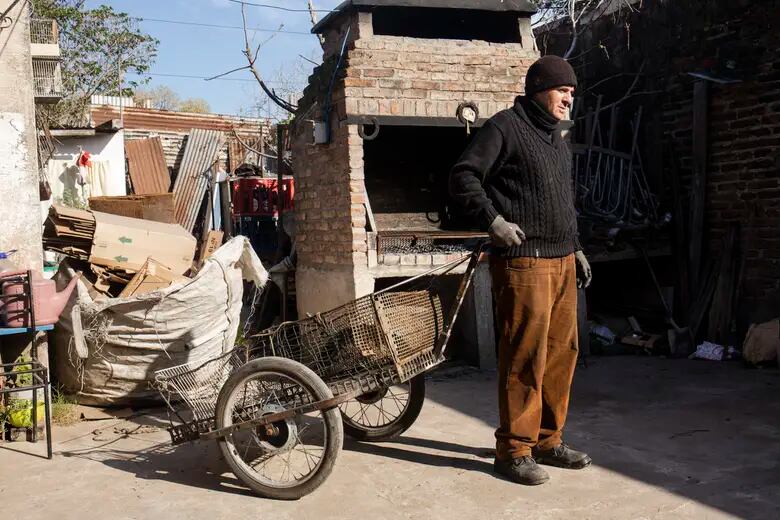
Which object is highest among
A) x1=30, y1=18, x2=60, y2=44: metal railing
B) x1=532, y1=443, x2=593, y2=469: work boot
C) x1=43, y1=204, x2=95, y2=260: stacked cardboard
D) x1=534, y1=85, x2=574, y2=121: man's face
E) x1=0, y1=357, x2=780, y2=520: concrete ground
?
x1=30, y1=18, x2=60, y2=44: metal railing

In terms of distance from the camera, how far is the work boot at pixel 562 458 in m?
4.15

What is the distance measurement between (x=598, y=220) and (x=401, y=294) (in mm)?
4971

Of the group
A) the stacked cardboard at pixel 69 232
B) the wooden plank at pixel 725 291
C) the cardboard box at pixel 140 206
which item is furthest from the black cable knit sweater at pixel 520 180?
the cardboard box at pixel 140 206

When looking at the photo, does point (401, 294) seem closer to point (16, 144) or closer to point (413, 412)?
point (413, 412)

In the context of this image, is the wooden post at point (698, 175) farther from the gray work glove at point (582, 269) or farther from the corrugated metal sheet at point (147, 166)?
the corrugated metal sheet at point (147, 166)

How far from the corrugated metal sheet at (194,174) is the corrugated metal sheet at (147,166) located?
0.37 meters

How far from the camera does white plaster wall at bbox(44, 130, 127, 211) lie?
1378 cm

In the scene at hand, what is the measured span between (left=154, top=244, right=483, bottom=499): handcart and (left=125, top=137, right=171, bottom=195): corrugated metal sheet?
11343 millimetres

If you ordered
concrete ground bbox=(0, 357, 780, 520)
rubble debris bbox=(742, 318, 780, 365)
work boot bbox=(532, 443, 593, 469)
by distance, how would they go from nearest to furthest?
concrete ground bbox=(0, 357, 780, 520) < work boot bbox=(532, 443, 593, 469) < rubble debris bbox=(742, 318, 780, 365)

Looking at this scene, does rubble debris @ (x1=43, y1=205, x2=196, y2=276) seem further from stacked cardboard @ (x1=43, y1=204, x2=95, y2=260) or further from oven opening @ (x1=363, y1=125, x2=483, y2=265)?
oven opening @ (x1=363, y1=125, x2=483, y2=265)

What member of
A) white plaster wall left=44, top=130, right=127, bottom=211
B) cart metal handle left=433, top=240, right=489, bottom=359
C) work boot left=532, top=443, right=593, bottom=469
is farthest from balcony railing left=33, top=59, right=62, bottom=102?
work boot left=532, top=443, right=593, bottom=469

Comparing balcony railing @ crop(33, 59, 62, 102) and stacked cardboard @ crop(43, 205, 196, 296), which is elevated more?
balcony railing @ crop(33, 59, 62, 102)

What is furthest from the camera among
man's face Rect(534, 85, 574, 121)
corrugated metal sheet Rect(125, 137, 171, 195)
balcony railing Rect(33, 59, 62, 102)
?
corrugated metal sheet Rect(125, 137, 171, 195)

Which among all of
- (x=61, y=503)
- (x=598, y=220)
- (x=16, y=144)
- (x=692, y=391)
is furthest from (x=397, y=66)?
(x=61, y=503)
